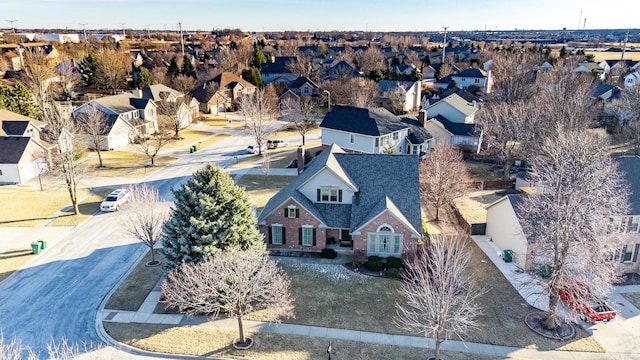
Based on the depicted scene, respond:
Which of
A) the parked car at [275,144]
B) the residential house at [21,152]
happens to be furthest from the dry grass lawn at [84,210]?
the parked car at [275,144]

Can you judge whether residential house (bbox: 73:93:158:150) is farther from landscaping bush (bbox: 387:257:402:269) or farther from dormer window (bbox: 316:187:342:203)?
landscaping bush (bbox: 387:257:402:269)

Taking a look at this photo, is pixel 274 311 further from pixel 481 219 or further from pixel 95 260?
pixel 481 219

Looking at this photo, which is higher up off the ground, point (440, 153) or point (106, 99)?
point (106, 99)

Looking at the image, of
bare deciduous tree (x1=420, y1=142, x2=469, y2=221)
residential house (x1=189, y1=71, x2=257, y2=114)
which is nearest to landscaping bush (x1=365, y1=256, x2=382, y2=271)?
bare deciduous tree (x1=420, y1=142, x2=469, y2=221)

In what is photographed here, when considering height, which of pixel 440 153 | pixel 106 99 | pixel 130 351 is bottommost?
pixel 130 351

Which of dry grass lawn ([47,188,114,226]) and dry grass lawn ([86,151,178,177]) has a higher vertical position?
dry grass lawn ([86,151,178,177])

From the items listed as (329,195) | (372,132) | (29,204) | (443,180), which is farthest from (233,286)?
(372,132)

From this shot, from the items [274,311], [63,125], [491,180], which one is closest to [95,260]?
[274,311]
